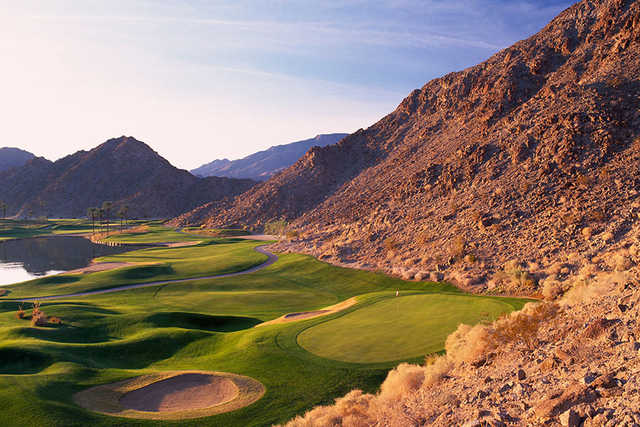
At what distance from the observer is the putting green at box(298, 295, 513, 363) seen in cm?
1656

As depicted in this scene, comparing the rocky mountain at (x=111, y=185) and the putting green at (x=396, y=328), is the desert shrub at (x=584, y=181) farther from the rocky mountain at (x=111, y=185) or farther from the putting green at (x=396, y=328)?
the rocky mountain at (x=111, y=185)

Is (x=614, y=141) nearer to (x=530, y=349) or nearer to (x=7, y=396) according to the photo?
(x=530, y=349)

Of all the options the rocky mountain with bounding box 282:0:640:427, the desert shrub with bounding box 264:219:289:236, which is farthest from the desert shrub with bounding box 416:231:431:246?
the desert shrub with bounding box 264:219:289:236

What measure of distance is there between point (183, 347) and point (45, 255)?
6284cm

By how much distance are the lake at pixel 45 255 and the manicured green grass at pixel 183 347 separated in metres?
18.2

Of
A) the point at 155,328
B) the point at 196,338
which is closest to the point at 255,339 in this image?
the point at 196,338

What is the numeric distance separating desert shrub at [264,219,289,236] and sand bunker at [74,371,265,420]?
64.4 metres

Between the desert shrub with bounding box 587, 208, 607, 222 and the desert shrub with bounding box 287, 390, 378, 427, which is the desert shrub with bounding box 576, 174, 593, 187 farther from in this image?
the desert shrub with bounding box 287, 390, 378, 427

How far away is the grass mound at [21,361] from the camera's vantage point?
15945mm

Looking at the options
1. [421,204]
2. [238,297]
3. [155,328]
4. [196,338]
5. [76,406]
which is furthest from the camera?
[421,204]

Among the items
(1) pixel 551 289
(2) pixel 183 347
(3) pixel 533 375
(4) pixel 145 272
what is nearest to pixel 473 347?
(3) pixel 533 375

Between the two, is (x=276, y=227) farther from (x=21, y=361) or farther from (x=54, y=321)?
(x=21, y=361)

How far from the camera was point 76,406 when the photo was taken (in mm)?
12344

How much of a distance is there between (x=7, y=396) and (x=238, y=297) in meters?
21.5
